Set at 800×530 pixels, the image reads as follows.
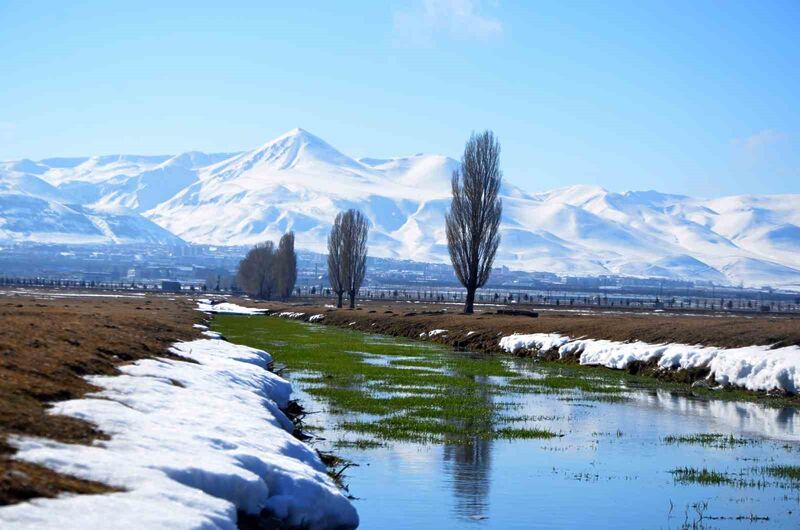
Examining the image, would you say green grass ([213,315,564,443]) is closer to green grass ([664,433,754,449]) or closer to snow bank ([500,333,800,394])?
green grass ([664,433,754,449])

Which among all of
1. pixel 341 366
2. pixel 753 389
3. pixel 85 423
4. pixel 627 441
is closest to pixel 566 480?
pixel 627 441

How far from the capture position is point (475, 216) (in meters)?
76.3

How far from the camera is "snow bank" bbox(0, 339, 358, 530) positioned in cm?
988

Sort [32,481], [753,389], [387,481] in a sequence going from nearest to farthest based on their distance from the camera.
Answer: [32,481] → [387,481] → [753,389]

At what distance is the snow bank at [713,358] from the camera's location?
31081mm

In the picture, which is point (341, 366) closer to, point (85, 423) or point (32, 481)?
point (85, 423)

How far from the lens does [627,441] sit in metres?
22.2

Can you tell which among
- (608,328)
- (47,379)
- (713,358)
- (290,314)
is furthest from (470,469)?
(290,314)

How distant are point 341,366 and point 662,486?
21954 millimetres

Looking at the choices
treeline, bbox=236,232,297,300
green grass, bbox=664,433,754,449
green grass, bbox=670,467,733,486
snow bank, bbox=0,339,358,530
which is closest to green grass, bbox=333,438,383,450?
snow bank, bbox=0,339,358,530

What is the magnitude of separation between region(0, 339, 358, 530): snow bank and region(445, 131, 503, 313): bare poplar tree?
5659 centimetres

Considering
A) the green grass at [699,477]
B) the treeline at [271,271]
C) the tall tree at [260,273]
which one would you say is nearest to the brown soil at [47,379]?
the green grass at [699,477]

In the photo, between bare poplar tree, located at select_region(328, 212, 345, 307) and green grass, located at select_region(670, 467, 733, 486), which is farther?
bare poplar tree, located at select_region(328, 212, 345, 307)

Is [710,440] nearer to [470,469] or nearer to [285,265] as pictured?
[470,469]
